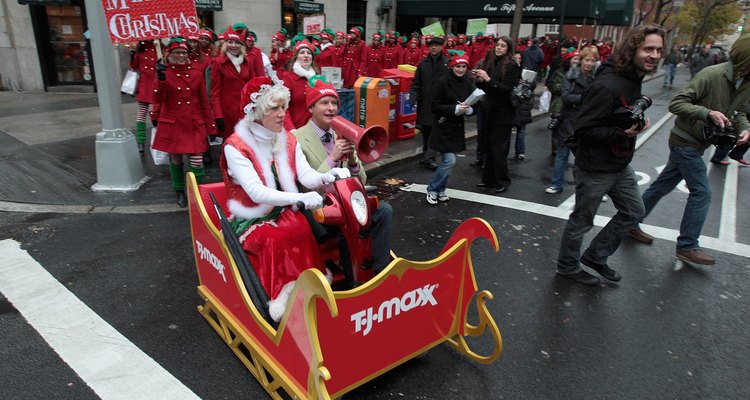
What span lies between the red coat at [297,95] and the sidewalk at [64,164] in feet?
4.26

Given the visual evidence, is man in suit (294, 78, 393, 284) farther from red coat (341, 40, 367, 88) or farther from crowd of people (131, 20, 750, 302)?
red coat (341, 40, 367, 88)

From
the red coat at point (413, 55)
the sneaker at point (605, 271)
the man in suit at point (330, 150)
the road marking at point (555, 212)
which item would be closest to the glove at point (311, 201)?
the man in suit at point (330, 150)

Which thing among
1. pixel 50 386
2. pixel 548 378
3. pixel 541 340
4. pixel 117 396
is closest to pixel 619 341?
pixel 541 340

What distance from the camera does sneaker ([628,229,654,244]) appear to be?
4996mm

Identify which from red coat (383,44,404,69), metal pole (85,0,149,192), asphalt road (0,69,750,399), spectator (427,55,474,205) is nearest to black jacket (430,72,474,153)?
spectator (427,55,474,205)

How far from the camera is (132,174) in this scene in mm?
5977

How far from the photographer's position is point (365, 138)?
2.79 metres

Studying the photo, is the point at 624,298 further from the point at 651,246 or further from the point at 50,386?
the point at 50,386

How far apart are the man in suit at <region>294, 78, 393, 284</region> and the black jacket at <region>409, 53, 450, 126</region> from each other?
4.31 meters

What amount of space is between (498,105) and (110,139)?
504 cm

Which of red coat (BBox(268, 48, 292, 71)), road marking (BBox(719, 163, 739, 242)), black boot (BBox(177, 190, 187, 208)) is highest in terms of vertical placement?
red coat (BBox(268, 48, 292, 71))

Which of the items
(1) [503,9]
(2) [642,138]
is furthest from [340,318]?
(1) [503,9]

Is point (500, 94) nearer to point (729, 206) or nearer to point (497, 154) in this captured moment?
point (497, 154)

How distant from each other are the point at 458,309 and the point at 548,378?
0.71 m
